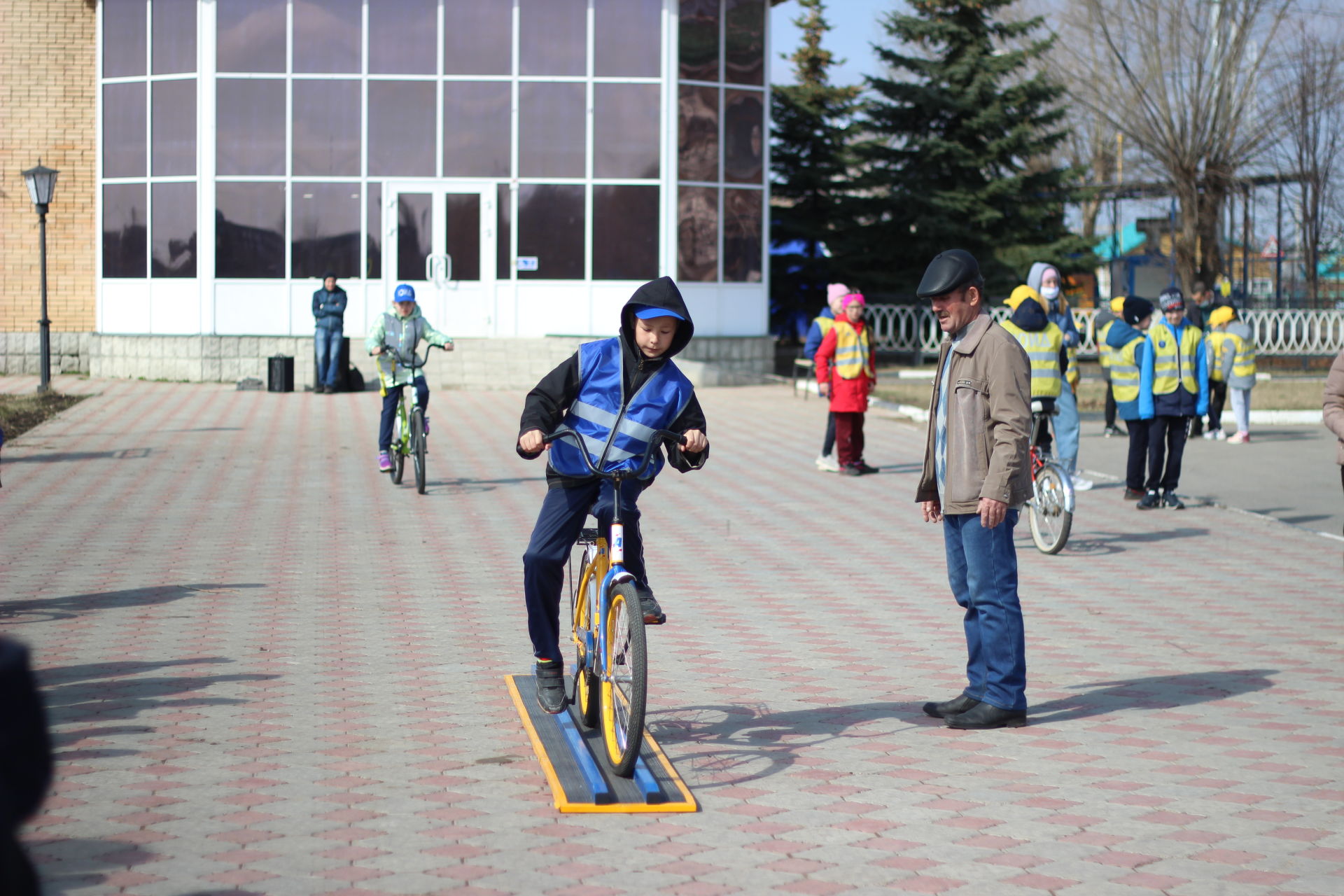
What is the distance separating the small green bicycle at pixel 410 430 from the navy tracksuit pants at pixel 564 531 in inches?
296

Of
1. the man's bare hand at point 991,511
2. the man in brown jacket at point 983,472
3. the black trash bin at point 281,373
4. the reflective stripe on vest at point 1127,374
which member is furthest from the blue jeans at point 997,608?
the black trash bin at point 281,373

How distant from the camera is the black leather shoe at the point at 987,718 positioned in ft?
20.1

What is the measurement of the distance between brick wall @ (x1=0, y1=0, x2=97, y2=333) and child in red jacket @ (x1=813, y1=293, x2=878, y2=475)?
19.4 m

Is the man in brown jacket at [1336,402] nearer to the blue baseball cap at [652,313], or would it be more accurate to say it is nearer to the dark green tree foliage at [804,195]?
the blue baseball cap at [652,313]

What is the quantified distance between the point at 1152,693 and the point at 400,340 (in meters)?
8.21

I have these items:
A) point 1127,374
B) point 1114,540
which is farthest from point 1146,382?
point 1114,540

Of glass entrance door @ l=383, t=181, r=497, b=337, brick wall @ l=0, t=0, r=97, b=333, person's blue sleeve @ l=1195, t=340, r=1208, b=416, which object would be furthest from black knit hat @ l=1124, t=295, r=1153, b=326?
brick wall @ l=0, t=0, r=97, b=333

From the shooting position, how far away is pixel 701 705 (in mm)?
6484

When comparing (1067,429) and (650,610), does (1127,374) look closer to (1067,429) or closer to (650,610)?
(1067,429)

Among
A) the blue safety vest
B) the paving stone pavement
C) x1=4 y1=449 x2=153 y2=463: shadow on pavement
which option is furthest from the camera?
x1=4 y1=449 x2=153 y2=463: shadow on pavement

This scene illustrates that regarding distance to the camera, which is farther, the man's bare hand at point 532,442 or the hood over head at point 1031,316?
the hood over head at point 1031,316

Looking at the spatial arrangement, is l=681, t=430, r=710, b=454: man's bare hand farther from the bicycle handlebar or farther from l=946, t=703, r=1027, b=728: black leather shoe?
l=946, t=703, r=1027, b=728: black leather shoe

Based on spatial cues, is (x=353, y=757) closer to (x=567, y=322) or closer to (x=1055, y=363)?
(x=1055, y=363)

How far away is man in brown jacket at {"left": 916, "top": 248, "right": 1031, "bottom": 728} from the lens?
6.09 m
